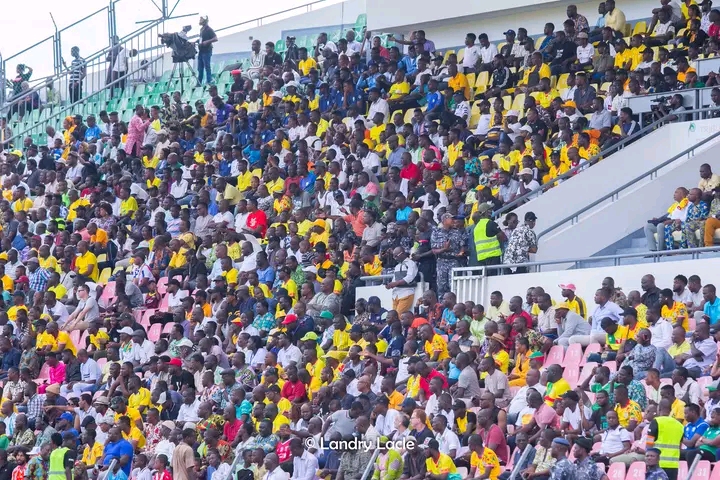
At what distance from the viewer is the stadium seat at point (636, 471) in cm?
1541

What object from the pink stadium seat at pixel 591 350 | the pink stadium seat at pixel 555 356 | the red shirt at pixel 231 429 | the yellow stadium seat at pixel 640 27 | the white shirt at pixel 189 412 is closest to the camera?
the pink stadium seat at pixel 591 350

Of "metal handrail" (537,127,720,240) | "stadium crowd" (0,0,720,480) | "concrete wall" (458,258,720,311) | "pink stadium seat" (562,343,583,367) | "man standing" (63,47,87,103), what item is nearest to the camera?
"stadium crowd" (0,0,720,480)

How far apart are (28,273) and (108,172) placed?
3.34m

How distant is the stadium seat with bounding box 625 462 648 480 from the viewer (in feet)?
50.6

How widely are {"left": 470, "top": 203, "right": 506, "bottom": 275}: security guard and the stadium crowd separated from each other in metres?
0.03

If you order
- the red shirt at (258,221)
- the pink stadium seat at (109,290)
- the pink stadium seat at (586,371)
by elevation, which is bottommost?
the pink stadium seat at (586,371)

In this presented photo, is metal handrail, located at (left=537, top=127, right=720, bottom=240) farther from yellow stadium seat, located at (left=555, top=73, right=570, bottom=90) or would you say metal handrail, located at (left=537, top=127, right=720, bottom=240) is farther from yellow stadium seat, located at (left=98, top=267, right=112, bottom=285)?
yellow stadium seat, located at (left=98, top=267, right=112, bottom=285)

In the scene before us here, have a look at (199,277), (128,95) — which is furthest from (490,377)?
(128,95)

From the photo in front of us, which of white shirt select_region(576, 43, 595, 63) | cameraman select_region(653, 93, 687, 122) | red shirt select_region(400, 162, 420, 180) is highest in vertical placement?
white shirt select_region(576, 43, 595, 63)

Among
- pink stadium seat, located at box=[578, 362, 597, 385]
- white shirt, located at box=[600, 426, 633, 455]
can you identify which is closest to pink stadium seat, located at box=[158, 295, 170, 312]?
pink stadium seat, located at box=[578, 362, 597, 385]

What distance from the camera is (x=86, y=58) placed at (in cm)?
3422

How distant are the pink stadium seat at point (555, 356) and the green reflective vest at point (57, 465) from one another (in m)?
6.07

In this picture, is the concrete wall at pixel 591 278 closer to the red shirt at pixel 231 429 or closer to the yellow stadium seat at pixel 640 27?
the red shirt at pixel 231 429

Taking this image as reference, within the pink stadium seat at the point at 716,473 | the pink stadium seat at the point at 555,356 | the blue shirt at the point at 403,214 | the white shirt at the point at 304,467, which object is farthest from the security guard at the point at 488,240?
the pink stadium seat at the point at 716,473
